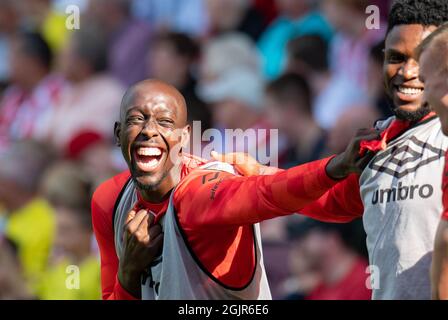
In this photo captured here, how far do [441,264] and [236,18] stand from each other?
5.77m

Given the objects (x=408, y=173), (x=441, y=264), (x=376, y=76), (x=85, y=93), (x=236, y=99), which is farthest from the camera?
(x=85, y=93)

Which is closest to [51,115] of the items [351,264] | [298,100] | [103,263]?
[298,100]

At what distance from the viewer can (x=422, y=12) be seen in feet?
16.5

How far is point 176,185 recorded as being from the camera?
5.36 m

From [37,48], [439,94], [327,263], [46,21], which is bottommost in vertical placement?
[327,263]

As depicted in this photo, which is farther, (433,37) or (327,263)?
(327,263)

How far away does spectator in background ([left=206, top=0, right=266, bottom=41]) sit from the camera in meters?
9.58

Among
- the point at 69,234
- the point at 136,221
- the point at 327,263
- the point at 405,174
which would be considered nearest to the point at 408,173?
the point at 405,174

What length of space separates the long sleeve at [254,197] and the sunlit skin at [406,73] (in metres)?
0.37

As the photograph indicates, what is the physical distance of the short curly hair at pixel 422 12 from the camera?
501 centimetres

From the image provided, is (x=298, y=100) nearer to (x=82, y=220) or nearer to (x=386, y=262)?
(x=82, y=220)

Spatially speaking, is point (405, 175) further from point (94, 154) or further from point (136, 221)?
point (94, 154)

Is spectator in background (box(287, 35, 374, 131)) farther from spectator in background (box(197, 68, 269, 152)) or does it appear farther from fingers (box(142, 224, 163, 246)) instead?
fingers (box(142, 224, 163, 246))

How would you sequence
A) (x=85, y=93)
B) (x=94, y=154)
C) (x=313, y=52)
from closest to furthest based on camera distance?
(x=313, y=52)
(x=94, y=154)
(x=85, y=93)
